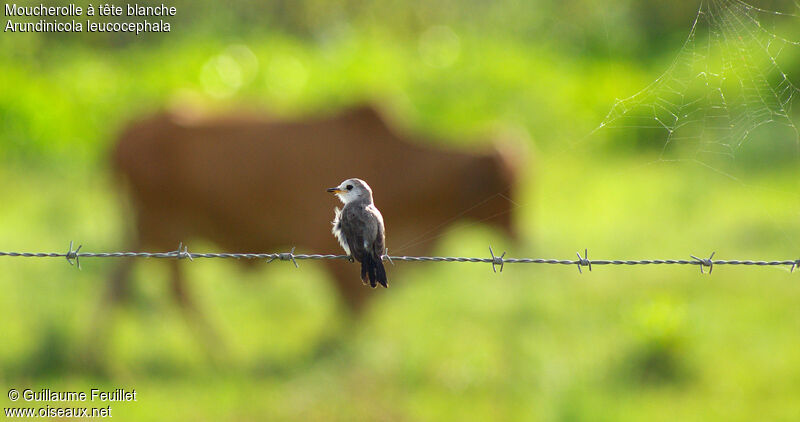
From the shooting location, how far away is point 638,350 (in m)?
6.84

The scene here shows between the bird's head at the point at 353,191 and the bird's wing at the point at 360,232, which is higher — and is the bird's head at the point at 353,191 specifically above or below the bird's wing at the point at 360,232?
above

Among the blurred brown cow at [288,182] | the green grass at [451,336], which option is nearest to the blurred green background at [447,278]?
the green grass at [451,336]

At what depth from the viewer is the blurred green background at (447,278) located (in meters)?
6.34

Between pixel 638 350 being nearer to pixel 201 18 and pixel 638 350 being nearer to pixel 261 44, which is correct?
pixel 261 44

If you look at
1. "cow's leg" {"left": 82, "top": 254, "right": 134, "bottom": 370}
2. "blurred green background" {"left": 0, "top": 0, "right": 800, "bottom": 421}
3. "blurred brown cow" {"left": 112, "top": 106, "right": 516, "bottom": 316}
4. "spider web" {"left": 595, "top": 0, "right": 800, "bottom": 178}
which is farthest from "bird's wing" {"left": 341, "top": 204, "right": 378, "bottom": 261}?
"spider web" {"left": 595, "top": 0, "right": 800, "bottom": 178}

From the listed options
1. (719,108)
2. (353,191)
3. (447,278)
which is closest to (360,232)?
(353,191)

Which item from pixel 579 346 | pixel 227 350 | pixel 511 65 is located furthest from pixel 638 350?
pixel 511 65

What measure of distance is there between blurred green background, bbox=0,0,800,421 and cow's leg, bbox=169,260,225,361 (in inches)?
3.4

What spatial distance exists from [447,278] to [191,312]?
2.23 m

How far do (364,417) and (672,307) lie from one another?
2.67 metres

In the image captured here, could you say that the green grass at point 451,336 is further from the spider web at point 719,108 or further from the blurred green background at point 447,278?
the spider web at point 719,108

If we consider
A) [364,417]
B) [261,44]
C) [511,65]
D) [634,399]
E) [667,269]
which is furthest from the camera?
[261,44]

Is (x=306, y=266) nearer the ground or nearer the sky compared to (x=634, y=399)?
nearer the sky

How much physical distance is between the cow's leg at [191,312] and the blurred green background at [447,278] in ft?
0.28
